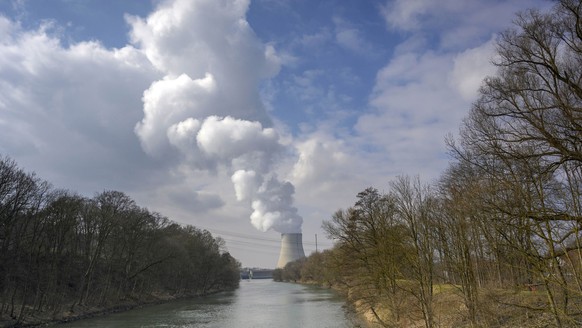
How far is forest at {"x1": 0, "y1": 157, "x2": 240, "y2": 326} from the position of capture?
3591 centimetres

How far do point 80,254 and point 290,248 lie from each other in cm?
9334

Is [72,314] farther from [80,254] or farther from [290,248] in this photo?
[290,248]

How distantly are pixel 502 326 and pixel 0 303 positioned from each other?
134 feet

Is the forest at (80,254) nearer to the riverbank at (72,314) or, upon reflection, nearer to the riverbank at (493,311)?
the riverbank at (72,314)

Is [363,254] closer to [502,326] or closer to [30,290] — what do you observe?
[502,326]

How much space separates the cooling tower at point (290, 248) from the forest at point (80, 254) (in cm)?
5227

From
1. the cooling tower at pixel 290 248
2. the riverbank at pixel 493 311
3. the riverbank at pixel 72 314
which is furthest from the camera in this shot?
the cooling tower at pixel 290 248

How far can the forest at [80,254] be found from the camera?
35906 millimetres

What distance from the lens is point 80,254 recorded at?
54094 millimetres

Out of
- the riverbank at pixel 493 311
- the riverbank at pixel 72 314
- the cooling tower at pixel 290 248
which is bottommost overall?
the riverbank at pixel 72 314

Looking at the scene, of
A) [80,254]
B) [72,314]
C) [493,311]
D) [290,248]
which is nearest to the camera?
[493,311]

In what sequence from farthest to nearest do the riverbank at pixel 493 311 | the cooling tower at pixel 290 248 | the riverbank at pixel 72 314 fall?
the cooling tower at pixel 290 248, the riverbank at pixel 72 314, the riverbank at pixel 493 311

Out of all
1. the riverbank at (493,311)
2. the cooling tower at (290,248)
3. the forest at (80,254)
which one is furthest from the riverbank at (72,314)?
the cooling tower at (290,248)

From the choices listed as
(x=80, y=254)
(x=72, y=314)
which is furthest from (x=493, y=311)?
(x=80, y=254)
